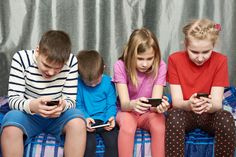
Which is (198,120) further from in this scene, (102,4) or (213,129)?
(102,4)

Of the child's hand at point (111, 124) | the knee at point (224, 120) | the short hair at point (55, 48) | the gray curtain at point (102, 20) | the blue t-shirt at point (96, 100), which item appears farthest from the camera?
the gray curtain at point (102, 20)

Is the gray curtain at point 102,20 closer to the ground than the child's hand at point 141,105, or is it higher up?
higher up

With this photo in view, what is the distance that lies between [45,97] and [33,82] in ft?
0.50

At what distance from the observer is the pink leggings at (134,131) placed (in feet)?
5.91

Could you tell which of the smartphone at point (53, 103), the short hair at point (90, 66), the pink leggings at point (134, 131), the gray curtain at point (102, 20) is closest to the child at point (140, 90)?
the pink leggings at point (134, 131)

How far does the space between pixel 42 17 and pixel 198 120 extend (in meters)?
1.10

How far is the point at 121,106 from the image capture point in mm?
1953

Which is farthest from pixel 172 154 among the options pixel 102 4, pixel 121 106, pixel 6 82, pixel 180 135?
pixel 6 82

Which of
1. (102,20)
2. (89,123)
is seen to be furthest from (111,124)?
(102,20)

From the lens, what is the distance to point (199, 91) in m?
2.00

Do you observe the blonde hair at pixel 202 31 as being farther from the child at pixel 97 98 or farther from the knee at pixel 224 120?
the child at pixel 97 98

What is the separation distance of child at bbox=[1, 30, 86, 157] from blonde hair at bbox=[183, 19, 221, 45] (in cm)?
56

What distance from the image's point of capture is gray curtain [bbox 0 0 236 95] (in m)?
2.37

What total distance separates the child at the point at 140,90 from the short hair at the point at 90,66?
0.36 ft
